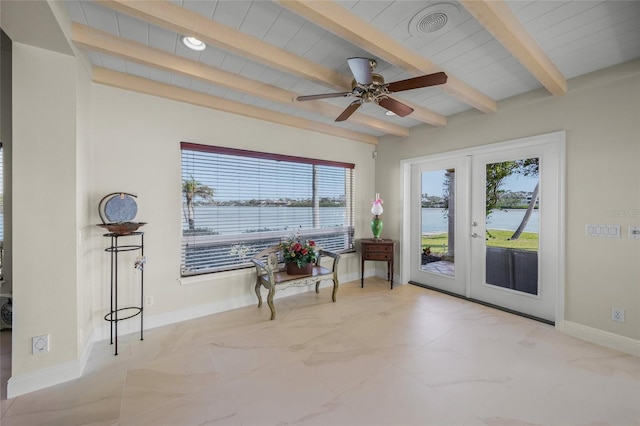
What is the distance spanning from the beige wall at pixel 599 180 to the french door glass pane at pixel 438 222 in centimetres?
119

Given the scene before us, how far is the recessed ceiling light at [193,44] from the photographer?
2.10 metres

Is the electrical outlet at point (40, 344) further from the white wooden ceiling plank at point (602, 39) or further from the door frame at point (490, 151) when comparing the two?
the white wooden ceiling plank at point (602, 39)

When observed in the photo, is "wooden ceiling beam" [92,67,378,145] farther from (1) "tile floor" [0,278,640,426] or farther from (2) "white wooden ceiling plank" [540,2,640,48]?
(2) "white wooden ceiling plank" [540,2,640,48]

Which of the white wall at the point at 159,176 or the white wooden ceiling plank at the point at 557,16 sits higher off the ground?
the white wooden ceiling plank at the point at 557,16

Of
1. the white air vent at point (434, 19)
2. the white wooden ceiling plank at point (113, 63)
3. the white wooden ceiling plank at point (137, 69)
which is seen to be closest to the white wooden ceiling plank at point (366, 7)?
the white air vent at point (434, 19)

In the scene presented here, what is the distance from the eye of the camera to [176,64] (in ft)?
7.63

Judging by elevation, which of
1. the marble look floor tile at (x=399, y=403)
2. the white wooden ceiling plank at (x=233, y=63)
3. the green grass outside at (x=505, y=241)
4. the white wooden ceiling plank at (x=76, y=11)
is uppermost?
the white wooden ceiling plank at (x=233, y=63)

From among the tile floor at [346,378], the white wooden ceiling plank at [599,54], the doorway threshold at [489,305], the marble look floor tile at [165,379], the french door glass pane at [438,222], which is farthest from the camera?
the french door glass pane at [438,222]

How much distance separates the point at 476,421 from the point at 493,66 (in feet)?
9.20

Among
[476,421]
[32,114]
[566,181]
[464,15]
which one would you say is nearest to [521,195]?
[566,181]

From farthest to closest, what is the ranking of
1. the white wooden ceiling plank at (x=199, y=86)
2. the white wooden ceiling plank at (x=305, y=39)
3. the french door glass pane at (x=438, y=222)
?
the french door glass pane at (x=438, y=222) → the white wooden ceiling plank at (x=199, y=86) → the white wooden ceiling plank at (x=305, y=39)

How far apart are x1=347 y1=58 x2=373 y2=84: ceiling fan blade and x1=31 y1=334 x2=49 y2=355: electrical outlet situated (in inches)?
119

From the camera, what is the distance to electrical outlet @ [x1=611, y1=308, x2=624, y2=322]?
247 centimetres

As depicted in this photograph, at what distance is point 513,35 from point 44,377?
4.07 meters
